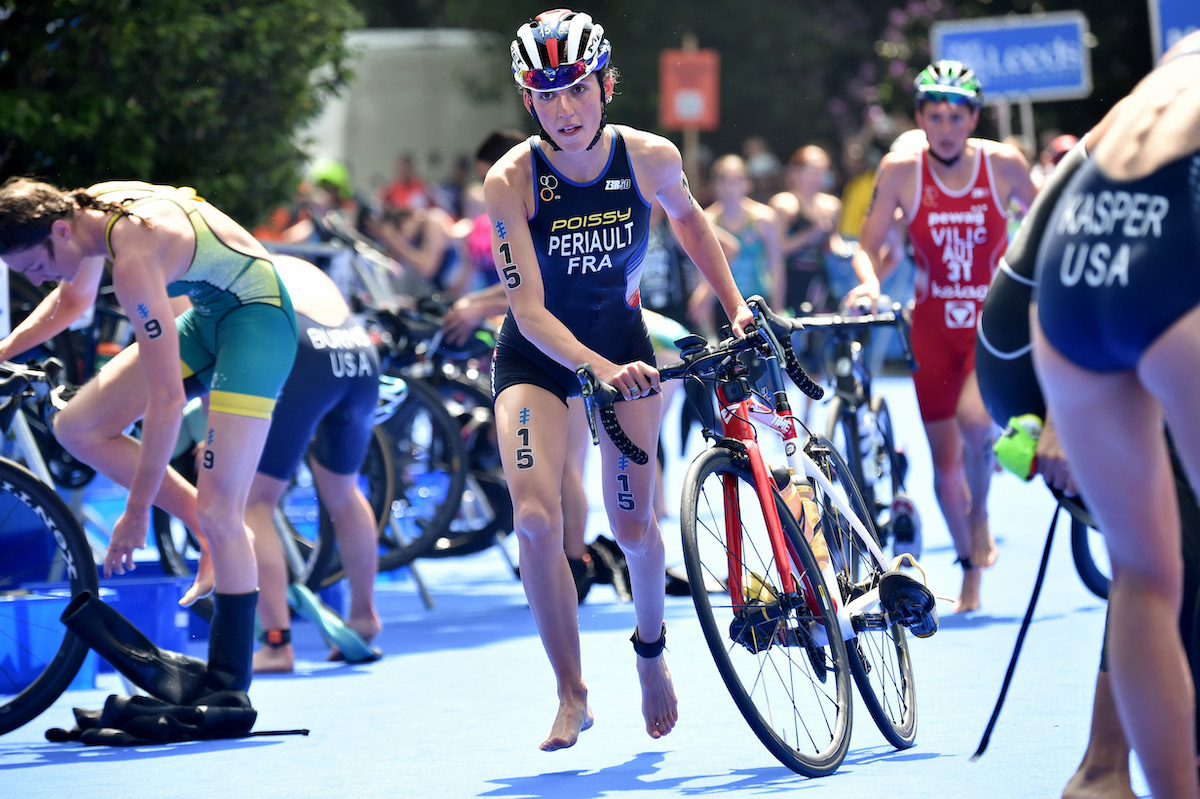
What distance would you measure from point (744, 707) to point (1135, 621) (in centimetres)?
139

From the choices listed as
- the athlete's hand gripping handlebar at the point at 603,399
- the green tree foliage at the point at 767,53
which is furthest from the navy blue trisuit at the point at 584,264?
the green tree foliage at the point at 767,53

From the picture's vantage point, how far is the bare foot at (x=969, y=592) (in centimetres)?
729

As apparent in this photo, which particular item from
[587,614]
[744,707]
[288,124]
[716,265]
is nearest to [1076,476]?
[744,707]

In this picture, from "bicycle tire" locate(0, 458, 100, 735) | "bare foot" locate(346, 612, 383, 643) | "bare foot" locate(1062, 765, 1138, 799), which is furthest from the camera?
"bare foot" locate(346, 612, 383, 643)

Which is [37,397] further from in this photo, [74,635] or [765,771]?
[765,771]

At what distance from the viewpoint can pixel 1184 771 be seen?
3.03 metres

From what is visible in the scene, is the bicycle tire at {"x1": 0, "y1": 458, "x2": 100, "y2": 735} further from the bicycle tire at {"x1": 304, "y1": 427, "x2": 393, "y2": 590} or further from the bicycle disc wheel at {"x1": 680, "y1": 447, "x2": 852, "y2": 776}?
the bicycle disc wheel at {"x1": 680, "y1": 447, "x2": 852, "y2": 776}

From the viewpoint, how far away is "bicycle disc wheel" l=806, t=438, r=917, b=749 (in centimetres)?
488

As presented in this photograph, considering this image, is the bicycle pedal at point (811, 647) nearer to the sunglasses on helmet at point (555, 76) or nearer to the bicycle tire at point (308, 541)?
the sunglasses on helmet at point (555, 76)

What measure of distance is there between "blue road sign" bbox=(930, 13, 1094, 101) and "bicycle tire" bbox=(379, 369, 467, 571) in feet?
29.3

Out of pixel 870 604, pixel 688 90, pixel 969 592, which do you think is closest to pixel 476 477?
pixel 969 592

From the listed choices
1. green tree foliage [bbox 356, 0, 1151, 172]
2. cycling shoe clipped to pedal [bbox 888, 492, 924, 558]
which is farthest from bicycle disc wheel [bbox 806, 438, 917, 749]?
green tree foliage [bbox 356, 0, 1151, 172]

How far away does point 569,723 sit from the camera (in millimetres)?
4926

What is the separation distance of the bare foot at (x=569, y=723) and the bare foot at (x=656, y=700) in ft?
0.63
